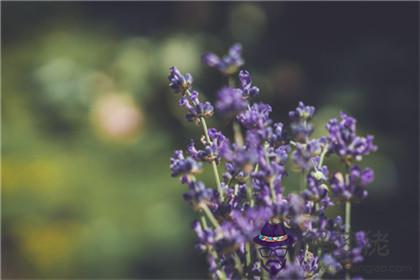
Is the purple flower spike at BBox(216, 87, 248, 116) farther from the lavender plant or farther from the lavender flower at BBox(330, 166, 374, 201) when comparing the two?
the lavender flower at BBox(330, 166, 374, 201)

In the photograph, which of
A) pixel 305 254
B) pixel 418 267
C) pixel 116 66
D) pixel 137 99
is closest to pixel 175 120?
pixel 137 99

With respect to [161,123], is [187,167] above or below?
below

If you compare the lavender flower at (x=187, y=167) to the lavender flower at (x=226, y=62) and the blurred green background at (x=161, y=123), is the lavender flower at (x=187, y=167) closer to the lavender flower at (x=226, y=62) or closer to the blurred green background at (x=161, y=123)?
the lavender flower at (x=226, y=62)

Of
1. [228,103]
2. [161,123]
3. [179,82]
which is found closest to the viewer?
[228,103]

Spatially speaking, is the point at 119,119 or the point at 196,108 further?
the point at 119,119

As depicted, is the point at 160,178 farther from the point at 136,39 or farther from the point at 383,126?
the point at 383,126

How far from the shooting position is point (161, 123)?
3564mm

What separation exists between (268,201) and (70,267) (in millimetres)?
2539

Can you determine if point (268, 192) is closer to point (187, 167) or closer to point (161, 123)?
point (187, 167)

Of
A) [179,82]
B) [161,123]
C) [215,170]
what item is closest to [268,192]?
[215,170]

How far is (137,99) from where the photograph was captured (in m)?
3.58

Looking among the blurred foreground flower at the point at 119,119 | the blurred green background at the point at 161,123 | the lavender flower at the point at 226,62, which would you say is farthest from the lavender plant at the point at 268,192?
the blurred foreground flower at the point at 119,119

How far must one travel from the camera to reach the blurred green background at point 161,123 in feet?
10.2

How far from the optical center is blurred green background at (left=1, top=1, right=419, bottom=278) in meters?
3.12
